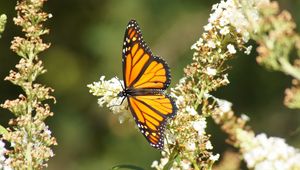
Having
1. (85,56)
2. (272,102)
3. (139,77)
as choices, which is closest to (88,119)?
(85,56)

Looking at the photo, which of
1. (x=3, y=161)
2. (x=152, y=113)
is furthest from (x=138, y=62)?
(x=3, y=161)

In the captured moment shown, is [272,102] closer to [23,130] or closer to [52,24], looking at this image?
[52,24]

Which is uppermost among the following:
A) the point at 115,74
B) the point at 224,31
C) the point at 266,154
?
the point at 115,74

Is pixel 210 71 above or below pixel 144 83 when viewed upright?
below

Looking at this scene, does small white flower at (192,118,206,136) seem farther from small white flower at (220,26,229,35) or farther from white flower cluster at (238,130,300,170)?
white flower cluster at (238,130,300,170)

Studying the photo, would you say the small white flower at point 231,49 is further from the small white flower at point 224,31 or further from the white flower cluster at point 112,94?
the white flower cluster at point 112,94

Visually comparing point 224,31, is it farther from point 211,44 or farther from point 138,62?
point 138,62

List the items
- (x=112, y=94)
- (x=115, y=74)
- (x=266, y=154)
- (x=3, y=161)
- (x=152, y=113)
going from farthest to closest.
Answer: (x=115, y=74) < (x=152, y=113) < (x=112, y=94) < (x=3, y=161) < (x=266, y=154)
